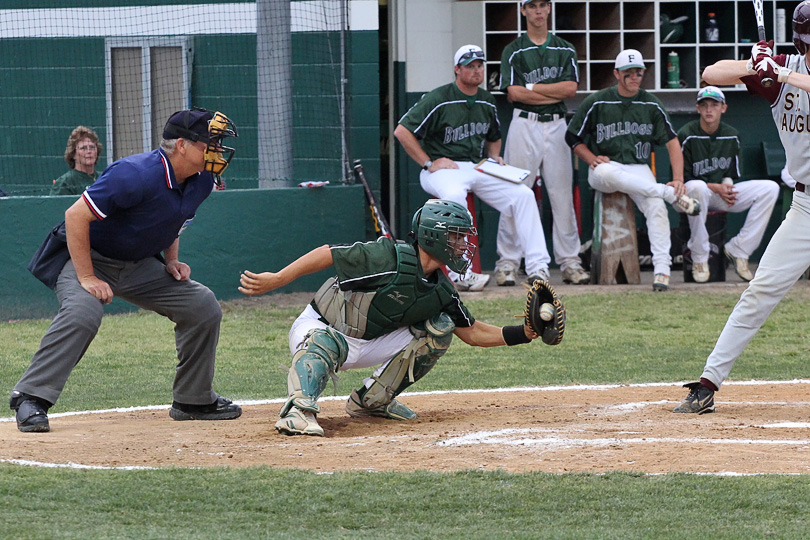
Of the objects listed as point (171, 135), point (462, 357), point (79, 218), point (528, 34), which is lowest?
point (462, 357)

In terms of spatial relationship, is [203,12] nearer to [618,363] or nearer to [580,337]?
[580,337]

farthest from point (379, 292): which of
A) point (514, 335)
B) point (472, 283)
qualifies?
point (472, 283)

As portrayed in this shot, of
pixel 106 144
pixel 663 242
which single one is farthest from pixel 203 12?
pixel 663 242

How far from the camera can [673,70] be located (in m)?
12.3

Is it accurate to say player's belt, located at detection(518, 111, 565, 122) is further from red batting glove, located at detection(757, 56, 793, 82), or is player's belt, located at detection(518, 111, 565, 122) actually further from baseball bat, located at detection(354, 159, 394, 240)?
red batting glove, located at detection(757, 56, 793, 82)

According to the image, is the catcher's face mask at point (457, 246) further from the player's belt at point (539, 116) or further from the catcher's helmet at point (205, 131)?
the player's belt at point (539, 116)

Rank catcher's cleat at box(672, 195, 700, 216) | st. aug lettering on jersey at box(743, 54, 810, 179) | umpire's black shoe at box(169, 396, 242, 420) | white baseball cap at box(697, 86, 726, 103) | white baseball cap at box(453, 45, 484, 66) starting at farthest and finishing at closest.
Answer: white baseball cap at box(697, 86, 726, 103)
catcher's cleat at box(672, 195, 700, 216)
white baseball cap at box(453, 45, 484, 66)
umpire's black shoe at box(169, 396, 242, 420)
st. aug lettering on jersey at box(743, 54, 810, 179)

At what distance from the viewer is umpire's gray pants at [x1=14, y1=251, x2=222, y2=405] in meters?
5.34

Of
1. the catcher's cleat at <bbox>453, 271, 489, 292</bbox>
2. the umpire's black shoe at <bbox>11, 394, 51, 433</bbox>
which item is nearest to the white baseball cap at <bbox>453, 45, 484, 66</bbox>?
the catcher's cleat at <bbox>453, 271, 489, 292</bbox>

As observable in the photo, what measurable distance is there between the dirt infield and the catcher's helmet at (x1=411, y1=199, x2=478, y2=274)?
2.63 ft

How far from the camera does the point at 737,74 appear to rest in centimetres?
554

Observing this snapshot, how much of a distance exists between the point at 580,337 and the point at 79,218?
14.7 ft

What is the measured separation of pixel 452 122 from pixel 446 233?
5302mm

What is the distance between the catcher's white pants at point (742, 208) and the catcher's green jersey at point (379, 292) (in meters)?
5.96
